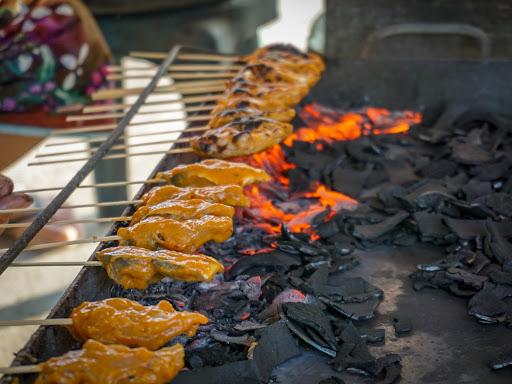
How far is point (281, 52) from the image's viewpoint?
6.91 meters

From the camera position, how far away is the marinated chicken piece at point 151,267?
329 centimetres

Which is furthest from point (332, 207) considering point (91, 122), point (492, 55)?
point (91, 122)

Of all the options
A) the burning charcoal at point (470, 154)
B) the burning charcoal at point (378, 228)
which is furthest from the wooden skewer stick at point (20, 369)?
the burning charcoal at point (470, 154)

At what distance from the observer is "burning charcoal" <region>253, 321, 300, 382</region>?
3.26 m

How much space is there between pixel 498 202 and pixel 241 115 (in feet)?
6.53

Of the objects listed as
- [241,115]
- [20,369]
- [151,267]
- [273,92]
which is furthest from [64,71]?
[20,369]

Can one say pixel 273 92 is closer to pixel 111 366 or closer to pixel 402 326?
pixel 402 326

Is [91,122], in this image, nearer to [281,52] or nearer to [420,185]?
[281,52]

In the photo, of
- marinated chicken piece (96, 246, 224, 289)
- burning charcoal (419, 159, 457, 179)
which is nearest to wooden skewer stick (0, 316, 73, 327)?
marinated chicken piece (96, 246, 224, 289)

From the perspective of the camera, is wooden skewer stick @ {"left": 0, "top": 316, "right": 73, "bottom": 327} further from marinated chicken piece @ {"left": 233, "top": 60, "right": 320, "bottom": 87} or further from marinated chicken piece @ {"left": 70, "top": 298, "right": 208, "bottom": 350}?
marinated chicken piece @ {"left": 233, "top": 60, "right": 320, "bottom": 87}

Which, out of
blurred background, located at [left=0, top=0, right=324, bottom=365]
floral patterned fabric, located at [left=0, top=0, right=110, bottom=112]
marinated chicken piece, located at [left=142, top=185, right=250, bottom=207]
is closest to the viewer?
marinated chicken piece, located at [left=142, top=185, right=250, bottom=207]

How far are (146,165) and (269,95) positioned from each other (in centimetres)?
366

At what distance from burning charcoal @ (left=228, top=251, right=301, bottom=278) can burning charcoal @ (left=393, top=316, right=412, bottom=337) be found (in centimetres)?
76

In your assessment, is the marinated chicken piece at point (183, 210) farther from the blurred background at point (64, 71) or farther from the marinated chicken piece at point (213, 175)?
the blurred background at point (64, 71)
